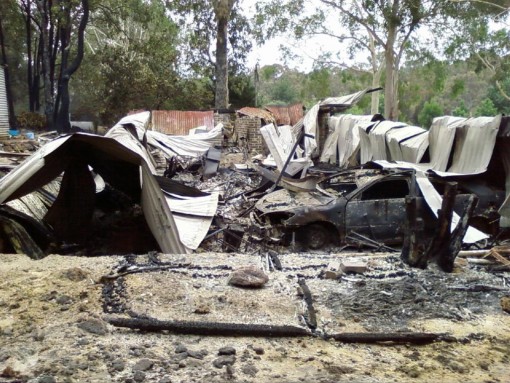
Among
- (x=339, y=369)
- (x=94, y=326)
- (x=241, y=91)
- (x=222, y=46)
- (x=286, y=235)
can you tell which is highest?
(x=222, y=46)

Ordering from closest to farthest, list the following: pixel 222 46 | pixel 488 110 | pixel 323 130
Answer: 1. pixel 323 130
2. pixel 222 46
3. pixel 488 110


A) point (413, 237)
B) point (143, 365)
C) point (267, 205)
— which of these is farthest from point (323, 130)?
point (143, 365)

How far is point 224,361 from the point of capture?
147 inches

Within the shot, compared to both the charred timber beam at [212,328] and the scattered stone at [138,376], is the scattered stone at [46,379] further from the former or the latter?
the charred timber beam at [212,328]

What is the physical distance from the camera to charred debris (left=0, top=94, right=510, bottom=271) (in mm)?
6664

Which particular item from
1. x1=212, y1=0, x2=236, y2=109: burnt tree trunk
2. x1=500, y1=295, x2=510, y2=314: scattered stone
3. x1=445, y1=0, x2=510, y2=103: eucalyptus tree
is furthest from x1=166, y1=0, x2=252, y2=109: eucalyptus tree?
x1=500, y1=295, x2=510, y2=314: scattered stone

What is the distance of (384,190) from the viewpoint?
8.68 meters

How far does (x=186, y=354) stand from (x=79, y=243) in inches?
207

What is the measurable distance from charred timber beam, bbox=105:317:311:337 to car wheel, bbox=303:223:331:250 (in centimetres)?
412

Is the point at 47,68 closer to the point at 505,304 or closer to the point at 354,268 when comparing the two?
the point at 354,268

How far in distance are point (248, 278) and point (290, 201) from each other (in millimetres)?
3856

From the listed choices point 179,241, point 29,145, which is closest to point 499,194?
point 179,241

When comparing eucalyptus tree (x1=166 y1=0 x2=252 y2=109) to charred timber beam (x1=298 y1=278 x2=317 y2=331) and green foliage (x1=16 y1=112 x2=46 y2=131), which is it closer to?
green foliage (x1=16 y1=112 x2=46 y2=131)

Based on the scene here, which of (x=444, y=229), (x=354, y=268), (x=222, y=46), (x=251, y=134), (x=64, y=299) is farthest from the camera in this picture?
(x=222, y=46)
